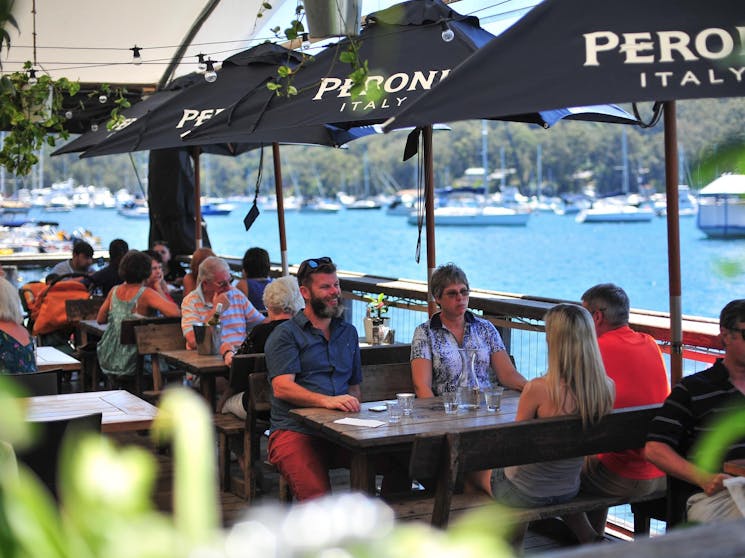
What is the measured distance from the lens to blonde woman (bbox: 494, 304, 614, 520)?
3.86 m

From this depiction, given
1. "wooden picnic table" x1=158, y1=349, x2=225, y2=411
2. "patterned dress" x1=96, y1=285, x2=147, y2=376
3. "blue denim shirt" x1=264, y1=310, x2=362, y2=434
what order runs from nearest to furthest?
"blue denim shirt" x1=264, y1=310, x2=362, y2=434, "wooden picnic table" x1=158, y1=349, x2=225, y2=411, "patterned dress" x1=96, y1=285, x2=147, y2=376

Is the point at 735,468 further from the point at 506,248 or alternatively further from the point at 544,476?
the point at 506,248

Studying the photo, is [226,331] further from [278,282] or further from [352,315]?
[352,315]

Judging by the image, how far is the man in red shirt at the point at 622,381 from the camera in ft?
13.6

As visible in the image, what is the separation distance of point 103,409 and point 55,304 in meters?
4.40

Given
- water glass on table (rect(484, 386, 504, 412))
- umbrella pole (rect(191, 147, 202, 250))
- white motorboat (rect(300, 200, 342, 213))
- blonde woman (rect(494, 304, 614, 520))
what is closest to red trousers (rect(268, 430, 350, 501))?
water glass on table (rect(484, 386, 504, 412))

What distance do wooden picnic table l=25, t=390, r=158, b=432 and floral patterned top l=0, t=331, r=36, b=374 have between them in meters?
0.46

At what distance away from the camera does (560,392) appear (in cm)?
390

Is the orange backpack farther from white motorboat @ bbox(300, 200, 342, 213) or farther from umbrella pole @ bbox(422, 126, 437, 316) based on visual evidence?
white motorboat @ bbox(300, 200, 342, 213)

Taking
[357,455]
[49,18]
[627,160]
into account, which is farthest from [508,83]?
[627,160]

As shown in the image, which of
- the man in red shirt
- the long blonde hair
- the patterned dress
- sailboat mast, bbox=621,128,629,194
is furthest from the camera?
sailboat mast, bbox=621,128,629,194

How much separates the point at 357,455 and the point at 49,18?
801 centimetres

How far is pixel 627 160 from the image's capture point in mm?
73938

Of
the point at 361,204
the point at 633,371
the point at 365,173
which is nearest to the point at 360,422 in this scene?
the point at 633,371
